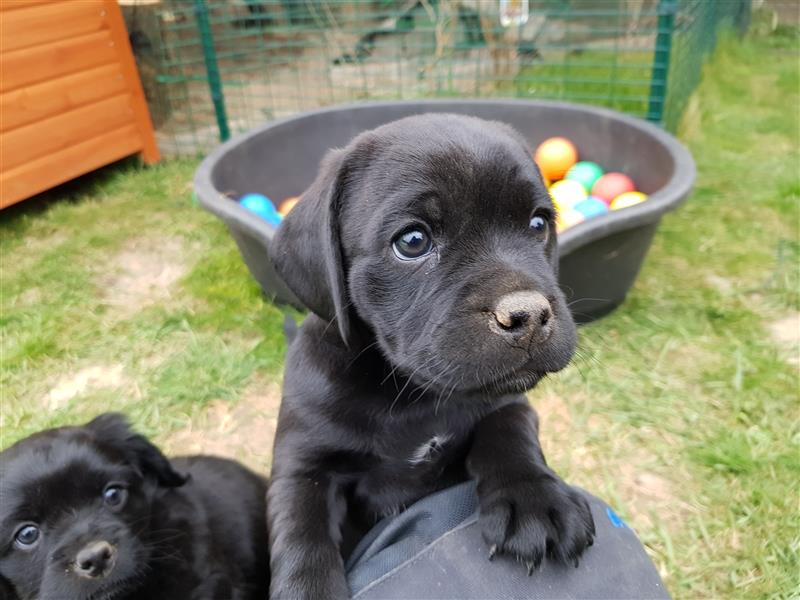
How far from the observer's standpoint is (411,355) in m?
1.54

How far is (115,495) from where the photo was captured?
2064 millimetres

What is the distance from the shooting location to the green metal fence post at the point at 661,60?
428 centimetres

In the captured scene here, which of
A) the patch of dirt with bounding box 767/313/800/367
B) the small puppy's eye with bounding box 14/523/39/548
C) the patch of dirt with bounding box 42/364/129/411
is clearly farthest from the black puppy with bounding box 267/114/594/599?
the patch of dirt with bounding box 767/313/800/367

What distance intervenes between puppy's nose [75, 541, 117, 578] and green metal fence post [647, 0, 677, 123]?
434 cm

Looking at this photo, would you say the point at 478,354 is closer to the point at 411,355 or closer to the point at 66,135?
the point at 411,355

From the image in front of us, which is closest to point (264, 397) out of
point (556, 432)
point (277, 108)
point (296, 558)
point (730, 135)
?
point (556, 432)

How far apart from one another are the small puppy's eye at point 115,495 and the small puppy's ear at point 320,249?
893 millimetres

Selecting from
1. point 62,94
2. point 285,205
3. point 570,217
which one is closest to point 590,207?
point 570,217

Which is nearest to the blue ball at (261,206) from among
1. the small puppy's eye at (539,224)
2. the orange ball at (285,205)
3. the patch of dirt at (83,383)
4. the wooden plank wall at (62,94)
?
the orange ball at (285,205)

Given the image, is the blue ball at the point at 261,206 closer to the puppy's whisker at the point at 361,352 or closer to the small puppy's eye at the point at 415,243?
the puppy's whisker at the point at 361,352

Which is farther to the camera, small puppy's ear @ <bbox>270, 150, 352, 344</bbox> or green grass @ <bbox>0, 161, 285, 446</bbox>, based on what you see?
green grass @ <bbox>0, 161, 285, 446</bbox>

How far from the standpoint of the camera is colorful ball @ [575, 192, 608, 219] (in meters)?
3.96

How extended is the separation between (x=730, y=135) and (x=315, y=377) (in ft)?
18.8

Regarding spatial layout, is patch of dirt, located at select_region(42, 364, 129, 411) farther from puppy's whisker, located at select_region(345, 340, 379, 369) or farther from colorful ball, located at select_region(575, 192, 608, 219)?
colorful ball, located at select_region(575, 192, 608, 219)
